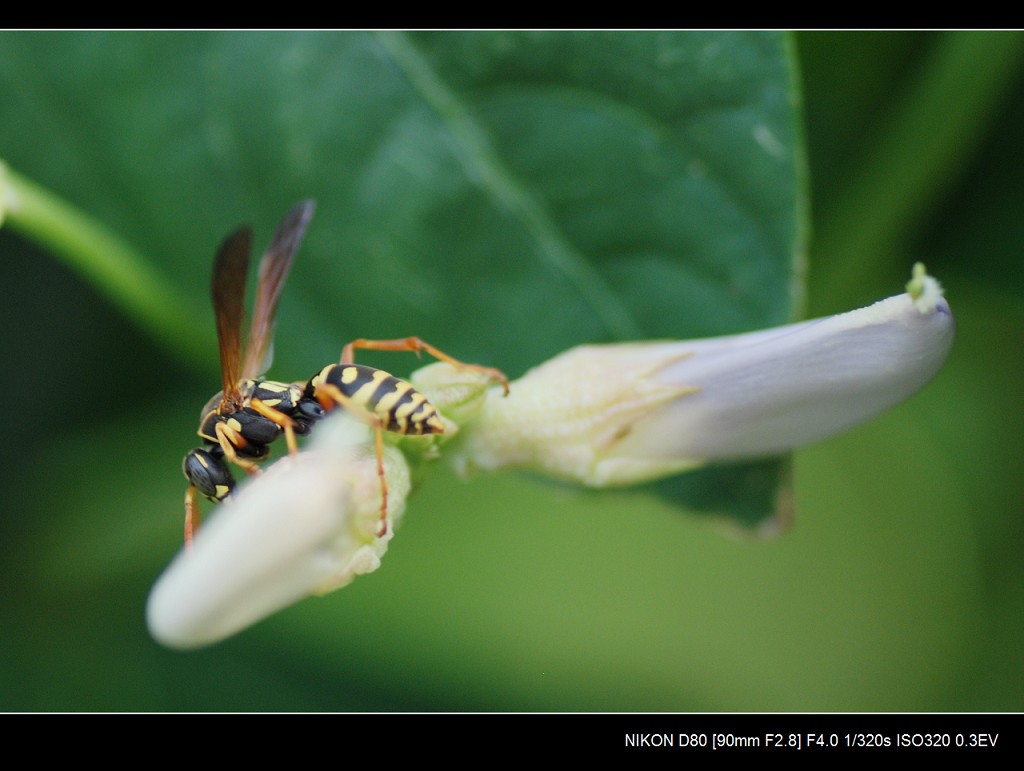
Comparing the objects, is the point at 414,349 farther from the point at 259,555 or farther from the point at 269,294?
the point at 259,555

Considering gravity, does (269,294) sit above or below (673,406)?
above

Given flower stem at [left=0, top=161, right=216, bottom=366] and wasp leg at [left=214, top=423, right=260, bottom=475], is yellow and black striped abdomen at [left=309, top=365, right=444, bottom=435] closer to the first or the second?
wasp leg at [left=214, top=423, right=260, bottom=475]

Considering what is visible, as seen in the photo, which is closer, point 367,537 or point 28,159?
point 367,537

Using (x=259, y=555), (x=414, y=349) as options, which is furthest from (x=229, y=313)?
(x=259, y=555)

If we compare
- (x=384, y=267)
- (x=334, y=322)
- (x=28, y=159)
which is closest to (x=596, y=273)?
(x=384, y=267)

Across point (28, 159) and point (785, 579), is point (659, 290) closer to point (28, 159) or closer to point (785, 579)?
point (785, 579)

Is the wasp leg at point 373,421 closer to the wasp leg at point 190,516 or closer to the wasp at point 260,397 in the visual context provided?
the wasp at point 260,397
